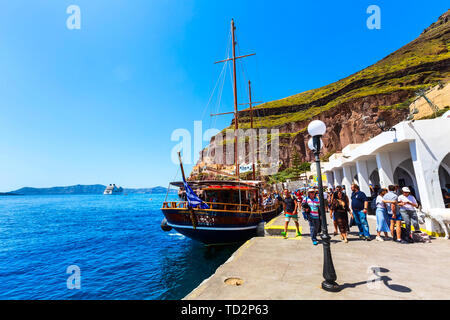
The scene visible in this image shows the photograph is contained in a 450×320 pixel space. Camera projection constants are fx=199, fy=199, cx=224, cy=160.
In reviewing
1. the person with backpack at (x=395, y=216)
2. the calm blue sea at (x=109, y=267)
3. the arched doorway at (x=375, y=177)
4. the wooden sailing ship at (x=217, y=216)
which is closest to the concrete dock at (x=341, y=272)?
the person with backpack at (x=395, y=216)

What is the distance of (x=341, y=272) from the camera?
4445mm

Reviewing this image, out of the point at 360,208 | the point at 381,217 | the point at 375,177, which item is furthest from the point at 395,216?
the point at 375,177

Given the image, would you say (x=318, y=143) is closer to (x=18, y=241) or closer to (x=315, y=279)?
(x=315, y=279)

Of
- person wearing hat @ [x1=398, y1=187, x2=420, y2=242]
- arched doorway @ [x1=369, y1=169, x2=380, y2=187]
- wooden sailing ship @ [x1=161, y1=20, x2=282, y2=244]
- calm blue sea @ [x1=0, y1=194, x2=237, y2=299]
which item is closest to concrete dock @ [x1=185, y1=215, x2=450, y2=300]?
person wearing hat @ [x1=398, y1=187, x2=420, y2=242]

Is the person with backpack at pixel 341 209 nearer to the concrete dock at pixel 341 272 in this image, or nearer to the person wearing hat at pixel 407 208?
the concrete dock at pixel 341 272

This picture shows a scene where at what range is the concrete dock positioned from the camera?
355 cm

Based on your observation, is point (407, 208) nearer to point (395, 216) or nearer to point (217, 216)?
point (395, 216)

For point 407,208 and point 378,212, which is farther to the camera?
point 378,212

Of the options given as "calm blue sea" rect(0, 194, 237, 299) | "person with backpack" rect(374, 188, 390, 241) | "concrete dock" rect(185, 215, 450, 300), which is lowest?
"calm blue sea" rect(0, 194, 237, 299)

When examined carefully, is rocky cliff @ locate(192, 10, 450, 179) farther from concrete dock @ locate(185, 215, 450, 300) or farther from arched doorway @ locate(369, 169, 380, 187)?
concrete dock @ locate(185, 215, 450, 300)

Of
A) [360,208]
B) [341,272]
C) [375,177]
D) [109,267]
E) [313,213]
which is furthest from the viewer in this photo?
[375,177]

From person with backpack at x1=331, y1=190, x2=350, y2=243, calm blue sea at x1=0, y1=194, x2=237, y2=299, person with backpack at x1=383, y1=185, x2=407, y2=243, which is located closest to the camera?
person with backpack at x1=383, y1=185, x2=407, y2=243

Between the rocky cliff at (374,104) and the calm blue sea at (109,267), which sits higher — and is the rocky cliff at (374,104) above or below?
above

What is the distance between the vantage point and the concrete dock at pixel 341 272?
355 centimetres
